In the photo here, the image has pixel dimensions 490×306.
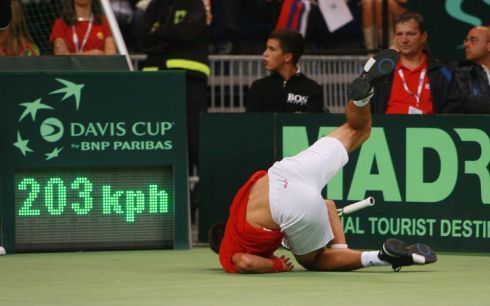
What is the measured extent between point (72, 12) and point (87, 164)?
2.19m

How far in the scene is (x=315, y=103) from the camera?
13.1 metres

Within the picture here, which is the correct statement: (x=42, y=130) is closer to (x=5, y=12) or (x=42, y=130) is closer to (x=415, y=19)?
(x=5, y=12)

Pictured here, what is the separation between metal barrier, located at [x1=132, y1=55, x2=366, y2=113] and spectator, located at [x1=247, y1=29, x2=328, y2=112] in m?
2.57

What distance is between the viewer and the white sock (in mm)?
9898

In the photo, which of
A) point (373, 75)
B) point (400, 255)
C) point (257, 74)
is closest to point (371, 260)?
point (400, 255)

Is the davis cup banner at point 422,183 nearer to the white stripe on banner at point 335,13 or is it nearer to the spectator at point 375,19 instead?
the spectator at point 375,19

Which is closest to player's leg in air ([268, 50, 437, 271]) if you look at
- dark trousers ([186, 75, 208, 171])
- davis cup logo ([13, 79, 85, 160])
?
davis cup logo ([13, 79, 85, 160])

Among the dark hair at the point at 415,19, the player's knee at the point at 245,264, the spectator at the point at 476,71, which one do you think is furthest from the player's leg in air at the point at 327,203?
the dark hair at the point at 415,19

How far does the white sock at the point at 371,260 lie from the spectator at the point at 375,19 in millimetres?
5902

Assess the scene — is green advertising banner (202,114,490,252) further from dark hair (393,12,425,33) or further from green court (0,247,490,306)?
dark hair (393,12,425,33)

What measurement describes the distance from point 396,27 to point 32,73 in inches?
134

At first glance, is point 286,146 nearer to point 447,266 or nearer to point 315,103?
point 315,103

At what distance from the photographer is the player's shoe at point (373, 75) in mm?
10031

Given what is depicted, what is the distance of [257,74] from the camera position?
1600 centimetres
